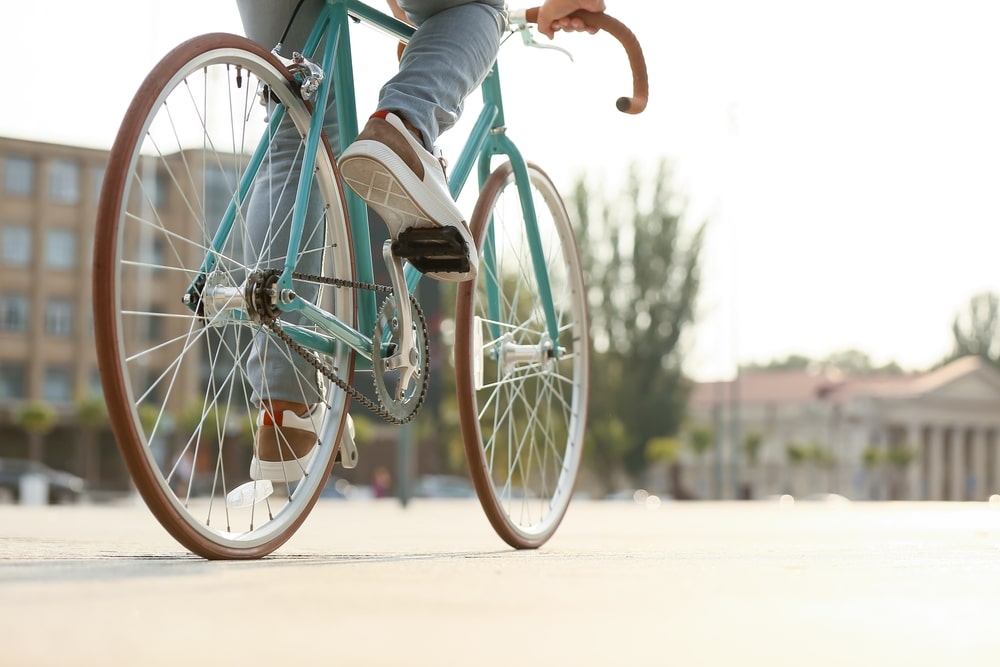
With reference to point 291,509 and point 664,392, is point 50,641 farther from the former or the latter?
point 664,392

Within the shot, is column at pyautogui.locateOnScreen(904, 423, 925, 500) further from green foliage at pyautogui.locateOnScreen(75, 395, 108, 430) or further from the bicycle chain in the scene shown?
the bicycle chain

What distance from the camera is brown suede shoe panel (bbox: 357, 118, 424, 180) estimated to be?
242 centimetres

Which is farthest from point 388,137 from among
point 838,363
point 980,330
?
point 838,363

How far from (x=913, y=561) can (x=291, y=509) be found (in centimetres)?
116

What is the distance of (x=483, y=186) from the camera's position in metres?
3.36

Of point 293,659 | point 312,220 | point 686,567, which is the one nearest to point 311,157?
point 312,220

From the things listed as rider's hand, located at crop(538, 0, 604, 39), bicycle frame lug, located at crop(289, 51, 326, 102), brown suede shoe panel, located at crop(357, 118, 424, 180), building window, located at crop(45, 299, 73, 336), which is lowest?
brown suede shoe panel, located at crop(357, 118, 424, 180)

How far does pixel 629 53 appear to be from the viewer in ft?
10.3

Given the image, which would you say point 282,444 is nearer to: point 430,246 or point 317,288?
point 317,288

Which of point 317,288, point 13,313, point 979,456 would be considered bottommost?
point 979,456

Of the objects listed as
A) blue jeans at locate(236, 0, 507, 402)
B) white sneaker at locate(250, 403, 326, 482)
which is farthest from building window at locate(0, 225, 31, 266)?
white sneaker at locate(250, 403, 326, 482)

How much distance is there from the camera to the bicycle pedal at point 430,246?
262 centimetres

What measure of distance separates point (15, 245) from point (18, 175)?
96.9 inches

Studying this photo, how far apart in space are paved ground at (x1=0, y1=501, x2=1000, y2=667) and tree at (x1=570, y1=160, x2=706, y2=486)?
131ft
